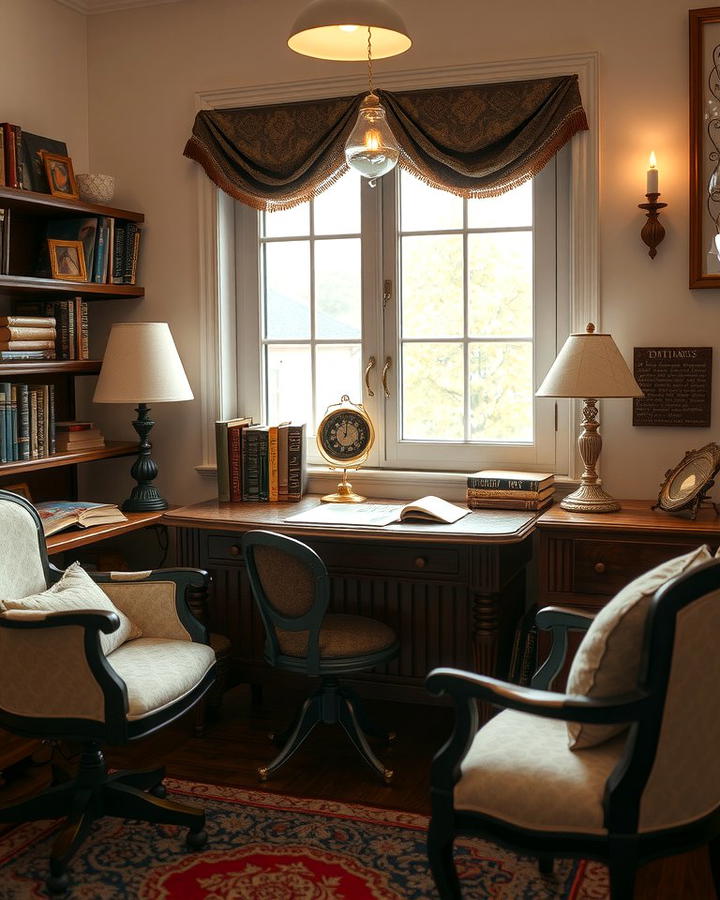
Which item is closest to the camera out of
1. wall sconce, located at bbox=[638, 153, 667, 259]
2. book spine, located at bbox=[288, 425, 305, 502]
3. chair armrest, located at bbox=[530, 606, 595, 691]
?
chair armrest, located at bbox=[530, 606, 595, 691]

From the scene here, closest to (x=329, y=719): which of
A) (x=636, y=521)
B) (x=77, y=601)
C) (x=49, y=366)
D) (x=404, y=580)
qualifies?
(x=404, y=580)

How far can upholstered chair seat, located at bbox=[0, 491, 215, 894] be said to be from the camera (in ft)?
8.52

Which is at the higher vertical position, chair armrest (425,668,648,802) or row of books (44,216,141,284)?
row of books (44,216,141,284)

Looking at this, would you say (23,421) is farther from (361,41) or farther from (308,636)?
(361,41)

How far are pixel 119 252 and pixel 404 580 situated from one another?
181cm

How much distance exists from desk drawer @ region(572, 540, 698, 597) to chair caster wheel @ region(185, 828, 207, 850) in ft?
4.42

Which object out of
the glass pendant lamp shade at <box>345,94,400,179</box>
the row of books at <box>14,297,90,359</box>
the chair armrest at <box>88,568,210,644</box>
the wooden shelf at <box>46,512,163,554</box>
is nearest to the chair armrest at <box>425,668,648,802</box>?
the chair armrest at <box>88,568,210,644</box>

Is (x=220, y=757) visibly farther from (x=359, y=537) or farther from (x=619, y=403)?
(x=619, y=403)

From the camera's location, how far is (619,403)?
11.7 ft

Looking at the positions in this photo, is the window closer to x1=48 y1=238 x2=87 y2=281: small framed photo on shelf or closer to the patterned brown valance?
the patterned brown valance

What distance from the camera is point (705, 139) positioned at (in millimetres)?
3357

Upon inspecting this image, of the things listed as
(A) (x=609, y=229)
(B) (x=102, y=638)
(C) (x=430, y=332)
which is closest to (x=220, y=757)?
Result: (B) (x=102, y=638)

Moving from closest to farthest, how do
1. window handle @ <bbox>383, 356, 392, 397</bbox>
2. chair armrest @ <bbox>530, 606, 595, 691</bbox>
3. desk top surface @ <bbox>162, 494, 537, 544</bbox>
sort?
1. chair armrest @ <bbox>530, 606, 595, 691</bbox>
2. desk top surface @ <bbox>162, 494, 537, 544</bbox>
3. window handle @ <bbox>383, 356, 392, 397</bbox>

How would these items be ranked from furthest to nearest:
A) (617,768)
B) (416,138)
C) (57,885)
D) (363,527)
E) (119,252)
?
(119,252) → (416,138) → (363,527) → (57,885) → (617,768)
